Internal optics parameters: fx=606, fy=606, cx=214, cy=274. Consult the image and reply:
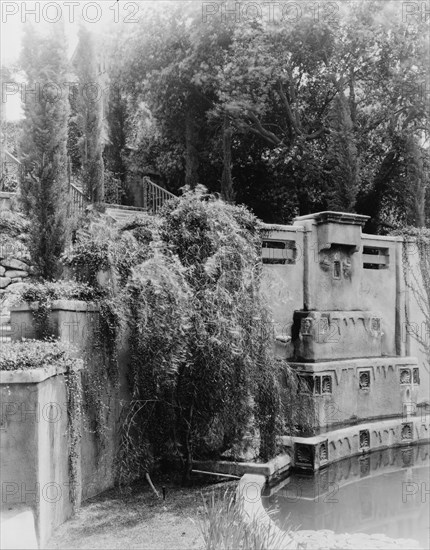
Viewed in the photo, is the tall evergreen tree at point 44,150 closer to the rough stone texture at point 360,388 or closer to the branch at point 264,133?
the rough stone texture at point 360,388

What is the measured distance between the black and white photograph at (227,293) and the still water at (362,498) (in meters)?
0.04

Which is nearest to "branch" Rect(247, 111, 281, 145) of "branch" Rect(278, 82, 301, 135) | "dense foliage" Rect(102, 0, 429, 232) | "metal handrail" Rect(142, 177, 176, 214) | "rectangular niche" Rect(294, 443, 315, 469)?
"dense foliage" Rect(102, 0, 429, 232)

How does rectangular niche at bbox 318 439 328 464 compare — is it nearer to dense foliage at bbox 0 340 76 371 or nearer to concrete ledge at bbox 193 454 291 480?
concrete ledge at bbox 193 454 291 480

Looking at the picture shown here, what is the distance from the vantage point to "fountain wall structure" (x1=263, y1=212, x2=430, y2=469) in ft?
33.2

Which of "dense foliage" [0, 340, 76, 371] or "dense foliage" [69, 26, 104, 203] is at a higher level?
"dense foliage" [69, 26, 104, 203]

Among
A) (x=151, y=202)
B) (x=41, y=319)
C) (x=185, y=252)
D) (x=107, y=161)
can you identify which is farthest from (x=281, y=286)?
(x=107, y=161)

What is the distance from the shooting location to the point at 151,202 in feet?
57.9

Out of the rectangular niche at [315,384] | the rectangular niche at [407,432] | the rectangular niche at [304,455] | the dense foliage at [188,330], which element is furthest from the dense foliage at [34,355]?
the rectangular niche at [407,432]

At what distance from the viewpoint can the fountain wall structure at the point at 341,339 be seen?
10.1m

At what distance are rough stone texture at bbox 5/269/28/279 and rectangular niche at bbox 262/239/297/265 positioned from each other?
4.43 meters

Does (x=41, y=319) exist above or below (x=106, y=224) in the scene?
below

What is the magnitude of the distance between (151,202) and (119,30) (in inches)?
219

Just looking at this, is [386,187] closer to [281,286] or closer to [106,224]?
[281,286]

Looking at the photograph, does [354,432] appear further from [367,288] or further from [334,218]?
[334,218]
